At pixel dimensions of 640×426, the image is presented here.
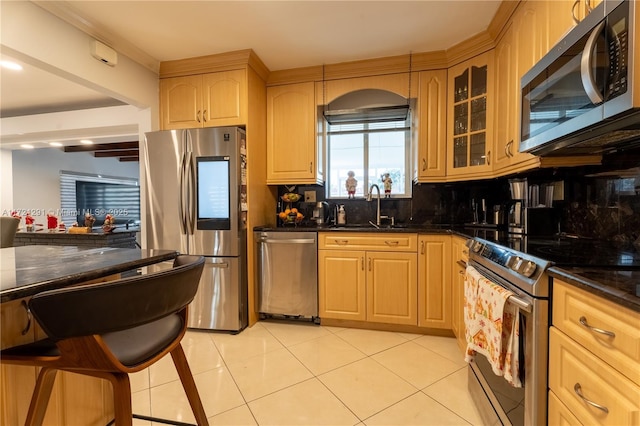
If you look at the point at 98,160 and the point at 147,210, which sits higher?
the point at 98,160

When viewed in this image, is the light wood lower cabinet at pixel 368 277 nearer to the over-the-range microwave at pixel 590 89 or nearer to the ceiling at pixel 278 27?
the over-the-range microwave at pixel 590 89

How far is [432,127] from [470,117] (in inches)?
12.7

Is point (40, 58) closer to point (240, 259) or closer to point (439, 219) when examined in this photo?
point (240, 259)

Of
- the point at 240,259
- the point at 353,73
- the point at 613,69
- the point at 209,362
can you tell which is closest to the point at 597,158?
the point at 613,69

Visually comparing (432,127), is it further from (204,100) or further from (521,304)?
(204,100)

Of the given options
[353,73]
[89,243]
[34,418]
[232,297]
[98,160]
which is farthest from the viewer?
[98,160]

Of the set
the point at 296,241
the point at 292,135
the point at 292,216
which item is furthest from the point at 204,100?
the point at 296,241

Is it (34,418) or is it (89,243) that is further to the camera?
(89,243)

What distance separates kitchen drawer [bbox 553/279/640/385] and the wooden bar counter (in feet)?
5.03

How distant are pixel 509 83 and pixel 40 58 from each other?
3144mm

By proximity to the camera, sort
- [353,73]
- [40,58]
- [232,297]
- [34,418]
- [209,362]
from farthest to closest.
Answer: [353,73]
[232,297]
[209,362]
[40,58]
[34,418]

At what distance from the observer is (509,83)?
196 cm

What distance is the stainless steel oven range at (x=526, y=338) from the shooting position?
100 cm

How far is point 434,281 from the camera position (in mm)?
2422
